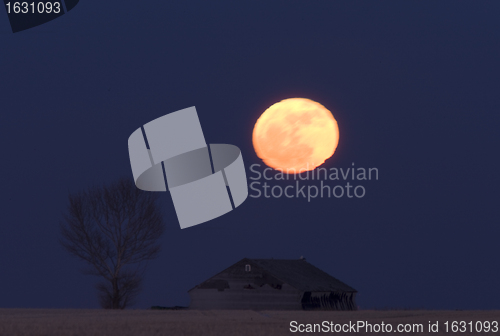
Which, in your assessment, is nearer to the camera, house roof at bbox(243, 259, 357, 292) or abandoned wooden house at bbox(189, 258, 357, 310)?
abandoned wooden house at bbox(189, 258, 357, 310)

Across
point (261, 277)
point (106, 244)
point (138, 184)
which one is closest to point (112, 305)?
point (106, 244)

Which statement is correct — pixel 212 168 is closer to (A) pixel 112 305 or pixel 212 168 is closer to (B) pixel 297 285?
(A) pixel 112 305

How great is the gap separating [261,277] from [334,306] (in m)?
8.47

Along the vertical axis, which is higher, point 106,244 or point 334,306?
point 106,244

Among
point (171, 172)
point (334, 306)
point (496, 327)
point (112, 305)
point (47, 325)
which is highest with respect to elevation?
point (171, 172)

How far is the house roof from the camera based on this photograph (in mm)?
66875

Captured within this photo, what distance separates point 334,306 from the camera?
69688 millimetres

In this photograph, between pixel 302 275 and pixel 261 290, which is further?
pixel 302 275

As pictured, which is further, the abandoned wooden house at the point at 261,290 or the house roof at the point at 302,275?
the house roof at the point at 302,275

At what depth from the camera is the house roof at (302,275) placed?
66875 mm

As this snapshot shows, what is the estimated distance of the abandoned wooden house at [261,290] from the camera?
64375mm

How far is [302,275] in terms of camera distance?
235 feet

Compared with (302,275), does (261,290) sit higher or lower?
higher

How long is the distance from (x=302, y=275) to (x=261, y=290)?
7330mm
